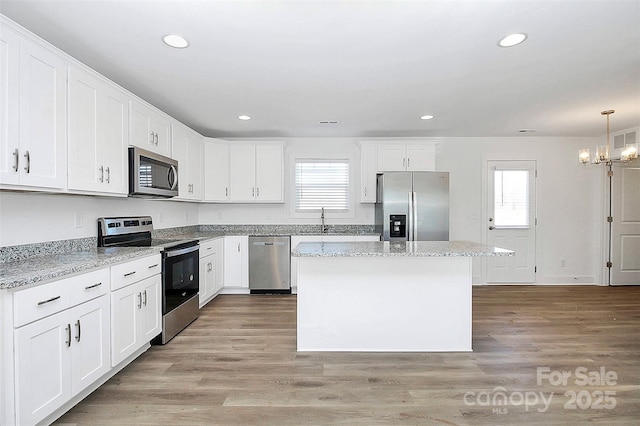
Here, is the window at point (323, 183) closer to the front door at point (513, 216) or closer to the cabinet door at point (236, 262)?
the cabinet door at point (236, 262)

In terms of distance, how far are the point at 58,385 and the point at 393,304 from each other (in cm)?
231

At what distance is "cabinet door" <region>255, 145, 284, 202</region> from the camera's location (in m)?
5.14

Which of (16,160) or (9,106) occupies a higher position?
(9,106)

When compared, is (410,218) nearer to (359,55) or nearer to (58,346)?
(359,55)

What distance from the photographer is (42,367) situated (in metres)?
1.77

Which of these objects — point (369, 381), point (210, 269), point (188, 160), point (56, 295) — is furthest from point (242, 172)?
point (369, 381)

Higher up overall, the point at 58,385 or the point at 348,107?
the point at 348,107

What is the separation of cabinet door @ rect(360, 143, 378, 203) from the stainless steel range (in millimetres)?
2555

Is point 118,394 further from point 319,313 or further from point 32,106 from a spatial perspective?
point 32,106

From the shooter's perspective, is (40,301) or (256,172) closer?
(40,301)

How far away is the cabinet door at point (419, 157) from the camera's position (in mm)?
5039

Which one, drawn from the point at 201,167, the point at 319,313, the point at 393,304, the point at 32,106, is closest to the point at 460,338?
the point at 393,304

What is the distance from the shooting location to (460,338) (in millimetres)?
2898

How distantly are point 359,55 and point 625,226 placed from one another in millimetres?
5559
